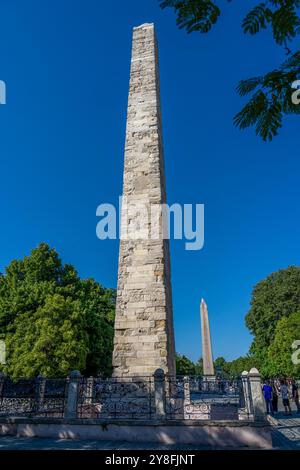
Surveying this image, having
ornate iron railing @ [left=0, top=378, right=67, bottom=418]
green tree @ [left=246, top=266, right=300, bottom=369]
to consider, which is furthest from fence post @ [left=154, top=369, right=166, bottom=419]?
green tree @ [left=246, top=266, right=300, bottom=369]

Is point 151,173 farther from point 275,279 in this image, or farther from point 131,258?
point 275,279

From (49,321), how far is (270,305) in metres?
21.7

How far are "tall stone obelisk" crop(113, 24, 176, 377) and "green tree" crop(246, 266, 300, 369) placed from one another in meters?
23.0

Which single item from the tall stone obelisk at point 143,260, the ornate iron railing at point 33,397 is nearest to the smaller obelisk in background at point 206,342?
the tall stone obelisk at point 143,260

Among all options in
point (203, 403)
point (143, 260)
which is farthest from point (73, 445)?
point (143, 260)

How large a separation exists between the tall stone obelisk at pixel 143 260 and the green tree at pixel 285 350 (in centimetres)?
1748

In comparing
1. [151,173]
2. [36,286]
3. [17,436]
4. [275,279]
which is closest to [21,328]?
[36,286]

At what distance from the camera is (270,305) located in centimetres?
3117

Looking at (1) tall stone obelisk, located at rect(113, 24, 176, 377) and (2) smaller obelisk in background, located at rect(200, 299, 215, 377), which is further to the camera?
(2) smaller obelisk in background, located at rect(200, 299, 215, 377)

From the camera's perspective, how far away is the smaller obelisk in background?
26.1 m

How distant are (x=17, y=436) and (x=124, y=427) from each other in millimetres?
2705

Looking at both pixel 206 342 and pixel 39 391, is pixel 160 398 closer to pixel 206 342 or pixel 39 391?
pixel 39 391

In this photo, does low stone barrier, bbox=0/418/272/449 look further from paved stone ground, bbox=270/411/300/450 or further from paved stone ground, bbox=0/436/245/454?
paved stone ground, bbox=270/411/300/450

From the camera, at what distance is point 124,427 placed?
745 centimetres
